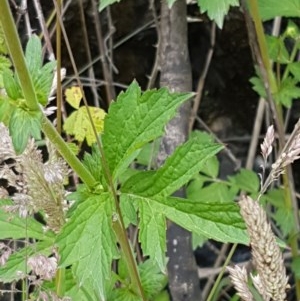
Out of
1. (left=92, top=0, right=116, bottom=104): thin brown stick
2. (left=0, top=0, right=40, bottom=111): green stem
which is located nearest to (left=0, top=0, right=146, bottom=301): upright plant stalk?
(left=0, top=0, right=40, bottom=111): green stem

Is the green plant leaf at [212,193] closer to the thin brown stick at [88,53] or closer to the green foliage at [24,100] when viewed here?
the thin brown stick at [88,53]

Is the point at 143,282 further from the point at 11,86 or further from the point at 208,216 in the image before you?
the point at 11,86

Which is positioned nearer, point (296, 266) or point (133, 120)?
point (133, 120)

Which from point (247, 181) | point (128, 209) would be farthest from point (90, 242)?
point (247, 181)

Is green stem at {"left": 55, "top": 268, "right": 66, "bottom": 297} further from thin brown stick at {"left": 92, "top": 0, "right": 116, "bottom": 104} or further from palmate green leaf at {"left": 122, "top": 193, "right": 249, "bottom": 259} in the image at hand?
thin brown stick at {"left": 92, "top": 0, "right": 116, "bottom": 104}

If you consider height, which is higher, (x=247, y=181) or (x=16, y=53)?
(x=16, y=53)

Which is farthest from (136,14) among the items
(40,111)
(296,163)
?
(40,111)
